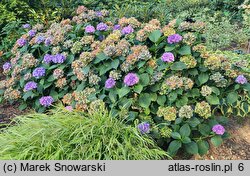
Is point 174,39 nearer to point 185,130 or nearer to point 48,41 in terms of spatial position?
point 185,130

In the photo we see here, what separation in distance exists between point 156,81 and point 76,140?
36.2 inches

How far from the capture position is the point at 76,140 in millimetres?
3000

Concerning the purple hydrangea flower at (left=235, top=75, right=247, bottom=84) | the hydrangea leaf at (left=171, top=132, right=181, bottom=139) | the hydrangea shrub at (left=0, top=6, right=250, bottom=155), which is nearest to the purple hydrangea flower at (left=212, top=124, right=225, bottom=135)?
the hydrangea shrub at (left=0, top=6, right=250, bottom=155)

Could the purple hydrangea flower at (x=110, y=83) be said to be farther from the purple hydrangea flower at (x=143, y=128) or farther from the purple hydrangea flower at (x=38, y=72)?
the purple hydrangea flower at (x=38, y=72)

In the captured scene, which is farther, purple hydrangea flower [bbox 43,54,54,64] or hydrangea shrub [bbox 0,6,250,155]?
purple hydrangea flower [bbox 43,54,54,64]

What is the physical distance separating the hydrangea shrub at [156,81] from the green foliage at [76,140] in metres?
0.22

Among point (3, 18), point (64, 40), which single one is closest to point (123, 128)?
point (64, 40)

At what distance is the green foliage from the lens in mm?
2920

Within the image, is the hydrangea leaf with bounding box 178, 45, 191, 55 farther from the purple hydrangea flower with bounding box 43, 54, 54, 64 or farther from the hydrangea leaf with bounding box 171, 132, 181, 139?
the purple hydrangea flower with bounding box 43, 54, 54, 64

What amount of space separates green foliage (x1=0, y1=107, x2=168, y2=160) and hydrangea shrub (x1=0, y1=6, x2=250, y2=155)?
8.5 inches

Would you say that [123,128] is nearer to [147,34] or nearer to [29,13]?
[147,34]

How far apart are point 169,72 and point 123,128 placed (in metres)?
0.73

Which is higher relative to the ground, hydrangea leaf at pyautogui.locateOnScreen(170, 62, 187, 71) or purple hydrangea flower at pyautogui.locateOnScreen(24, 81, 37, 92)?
hydrangea leaf at pyautogui.locateOnScreen(170, 62, 187, 71)

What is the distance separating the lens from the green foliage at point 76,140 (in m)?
2.92
